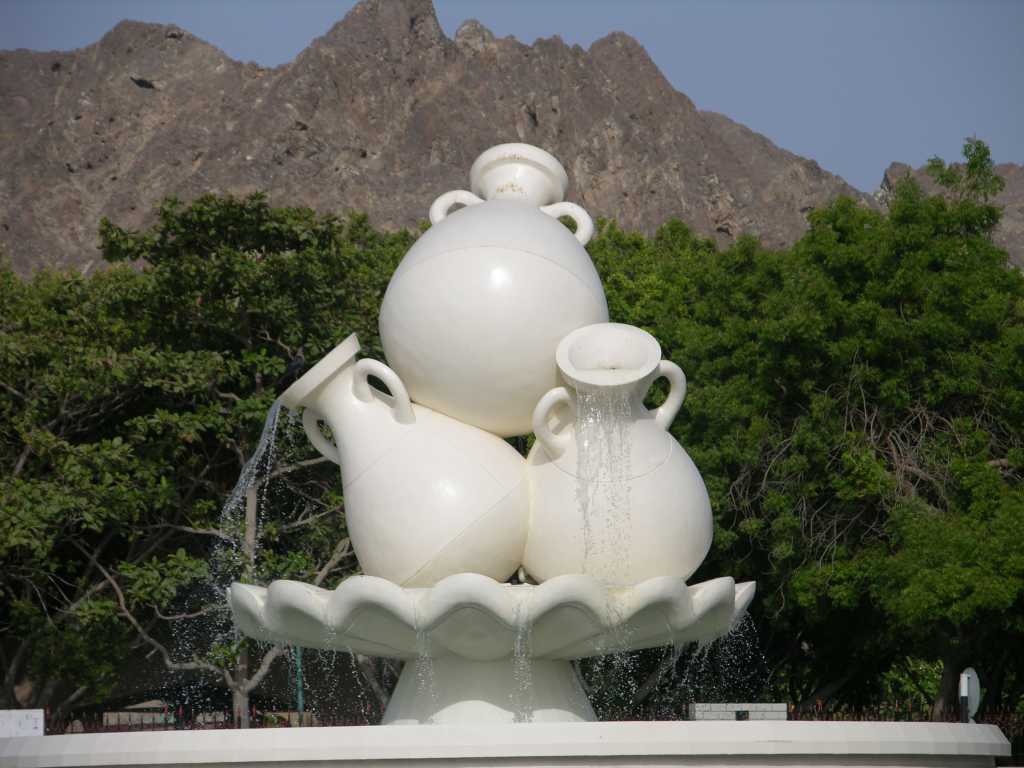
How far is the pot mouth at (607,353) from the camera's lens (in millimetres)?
10203

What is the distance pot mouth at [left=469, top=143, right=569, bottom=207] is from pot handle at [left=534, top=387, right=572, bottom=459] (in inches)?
81.6

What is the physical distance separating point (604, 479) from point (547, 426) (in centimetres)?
61

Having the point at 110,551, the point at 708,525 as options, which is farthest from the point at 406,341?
the point at 110,551

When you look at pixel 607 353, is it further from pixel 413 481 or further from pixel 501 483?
pixel 413 481

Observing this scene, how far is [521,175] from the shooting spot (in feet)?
38.5

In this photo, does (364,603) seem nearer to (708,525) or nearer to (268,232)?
(708,525)

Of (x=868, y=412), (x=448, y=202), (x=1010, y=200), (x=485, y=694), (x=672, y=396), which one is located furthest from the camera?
(x=1010, y=200)

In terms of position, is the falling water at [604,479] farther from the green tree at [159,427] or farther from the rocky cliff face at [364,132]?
the rocky cliff face at [364,132]

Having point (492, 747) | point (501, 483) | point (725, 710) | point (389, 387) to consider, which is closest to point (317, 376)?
point (389, 387)

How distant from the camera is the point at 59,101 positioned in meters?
84.6

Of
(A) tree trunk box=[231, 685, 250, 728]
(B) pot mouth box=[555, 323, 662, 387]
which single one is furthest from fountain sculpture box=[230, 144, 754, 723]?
(A) tree trunk box=[231, 685, 250, 728]

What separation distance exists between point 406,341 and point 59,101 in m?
80.0

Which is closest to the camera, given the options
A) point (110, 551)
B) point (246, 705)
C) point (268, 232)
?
point (246, 705)

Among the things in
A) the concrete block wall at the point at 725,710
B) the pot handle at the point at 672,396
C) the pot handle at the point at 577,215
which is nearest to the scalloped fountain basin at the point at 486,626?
the concrete block wall at the point at 725,710
